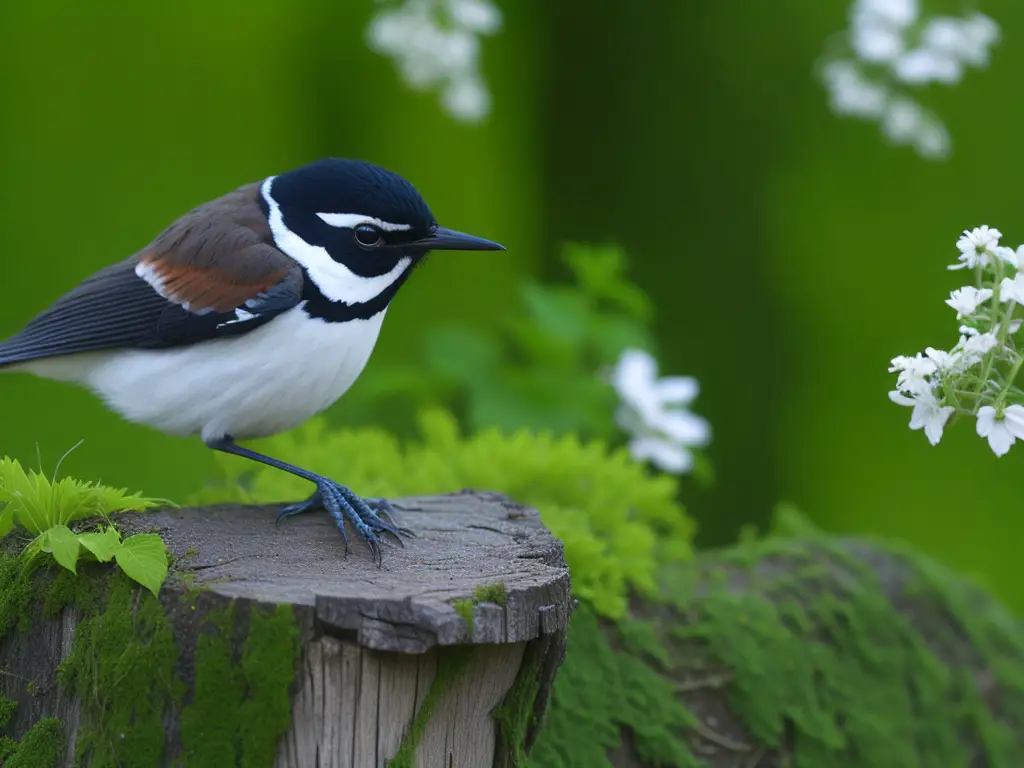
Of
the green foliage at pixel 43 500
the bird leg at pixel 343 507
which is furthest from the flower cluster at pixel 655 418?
the green foliage at pixel 43 500

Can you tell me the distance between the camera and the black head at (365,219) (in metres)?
2.51

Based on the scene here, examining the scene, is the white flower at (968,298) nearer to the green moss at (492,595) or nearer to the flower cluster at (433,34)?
the green moss at (492,595)

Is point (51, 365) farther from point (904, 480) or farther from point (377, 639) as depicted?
point (904, 480)

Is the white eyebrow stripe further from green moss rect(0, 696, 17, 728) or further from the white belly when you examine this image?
green moss rect(0, 696, 17, 728)

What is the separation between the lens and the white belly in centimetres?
249

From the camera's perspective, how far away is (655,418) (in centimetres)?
420

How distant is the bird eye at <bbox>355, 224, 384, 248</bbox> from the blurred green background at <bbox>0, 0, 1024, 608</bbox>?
84.3 inches

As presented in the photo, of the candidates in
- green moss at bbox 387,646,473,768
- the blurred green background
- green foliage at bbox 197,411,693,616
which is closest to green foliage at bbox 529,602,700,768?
green foliage at bbox 197,411,693,616

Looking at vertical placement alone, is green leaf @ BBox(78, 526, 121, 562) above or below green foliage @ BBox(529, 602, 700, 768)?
above

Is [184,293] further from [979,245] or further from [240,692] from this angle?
[979,245]

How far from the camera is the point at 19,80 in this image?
409cm

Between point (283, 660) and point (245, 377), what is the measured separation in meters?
0.75

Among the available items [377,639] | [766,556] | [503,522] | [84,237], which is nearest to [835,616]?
[766,556]

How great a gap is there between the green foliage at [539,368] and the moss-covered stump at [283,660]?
2.03 meters
